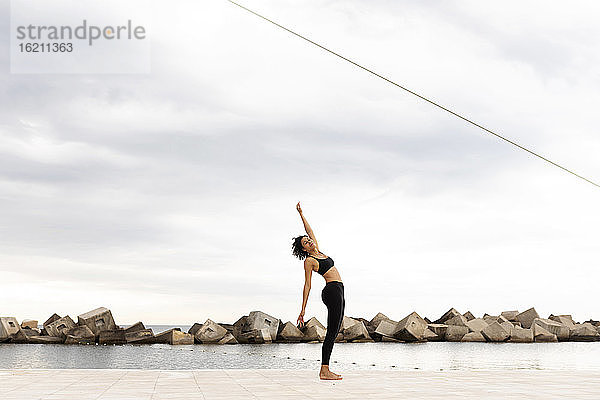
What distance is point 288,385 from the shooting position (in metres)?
9.54

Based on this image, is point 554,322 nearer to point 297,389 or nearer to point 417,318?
point 417,318

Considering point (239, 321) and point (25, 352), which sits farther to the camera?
point (239, 321)

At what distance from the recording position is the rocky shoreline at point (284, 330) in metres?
61.5

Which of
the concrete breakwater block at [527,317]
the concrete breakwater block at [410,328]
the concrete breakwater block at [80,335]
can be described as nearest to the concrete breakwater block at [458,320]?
the concrete breakwater block at [527,317]

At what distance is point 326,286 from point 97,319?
56507mm

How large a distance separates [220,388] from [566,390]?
4.83m

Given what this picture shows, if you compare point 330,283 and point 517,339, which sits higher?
point 330,283

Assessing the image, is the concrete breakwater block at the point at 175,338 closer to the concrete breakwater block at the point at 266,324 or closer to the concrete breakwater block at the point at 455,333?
the concrete breakwater block at the point at 266,324

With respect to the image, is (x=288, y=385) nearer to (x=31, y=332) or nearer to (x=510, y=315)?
(x=31, y=332)

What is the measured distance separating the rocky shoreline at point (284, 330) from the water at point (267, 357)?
0.99 metres

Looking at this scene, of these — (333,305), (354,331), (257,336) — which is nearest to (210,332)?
(257,336)

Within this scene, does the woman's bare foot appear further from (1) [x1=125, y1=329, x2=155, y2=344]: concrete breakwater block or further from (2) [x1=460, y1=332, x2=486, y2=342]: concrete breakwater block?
(2) [x1=460, y1=332, x2=486, y2=342]: concrete breakwater block

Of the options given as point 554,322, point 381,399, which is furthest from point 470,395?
point 554,322

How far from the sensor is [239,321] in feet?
210
